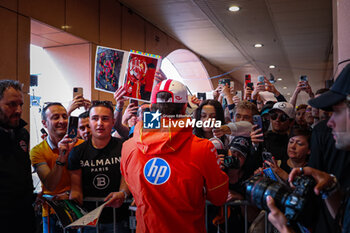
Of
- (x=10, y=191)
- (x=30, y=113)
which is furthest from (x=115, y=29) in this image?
(x=10, y=191)

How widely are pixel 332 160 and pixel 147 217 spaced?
106cm

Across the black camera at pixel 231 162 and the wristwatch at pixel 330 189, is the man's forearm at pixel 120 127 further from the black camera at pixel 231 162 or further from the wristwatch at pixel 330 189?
the wristwatch at pixel 330 189

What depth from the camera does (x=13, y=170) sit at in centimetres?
229

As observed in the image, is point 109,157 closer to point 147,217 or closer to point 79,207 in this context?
point 79,207

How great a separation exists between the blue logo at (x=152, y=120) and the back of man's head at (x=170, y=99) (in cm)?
4

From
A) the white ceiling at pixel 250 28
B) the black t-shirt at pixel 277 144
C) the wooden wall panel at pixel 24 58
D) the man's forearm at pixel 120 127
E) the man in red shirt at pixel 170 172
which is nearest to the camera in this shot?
the man in red shirt at pixel 170 172

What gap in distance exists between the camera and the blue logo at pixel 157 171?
201 cm

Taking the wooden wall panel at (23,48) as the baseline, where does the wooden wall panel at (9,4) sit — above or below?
above

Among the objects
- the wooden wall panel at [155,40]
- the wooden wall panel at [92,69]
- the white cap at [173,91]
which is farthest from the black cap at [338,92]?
the wooden wall panel at [155,40]

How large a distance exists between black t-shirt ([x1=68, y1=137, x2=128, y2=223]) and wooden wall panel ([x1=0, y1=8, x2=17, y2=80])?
2317 mm

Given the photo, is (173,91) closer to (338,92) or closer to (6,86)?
(338,92)

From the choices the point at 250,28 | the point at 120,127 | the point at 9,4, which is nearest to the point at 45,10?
the point at 9,4

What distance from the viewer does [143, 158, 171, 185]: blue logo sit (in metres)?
2.01

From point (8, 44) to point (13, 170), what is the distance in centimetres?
286
